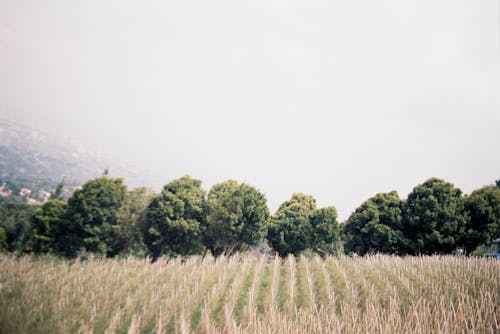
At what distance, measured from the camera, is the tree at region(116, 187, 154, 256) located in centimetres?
2730

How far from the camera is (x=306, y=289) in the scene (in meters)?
11.2

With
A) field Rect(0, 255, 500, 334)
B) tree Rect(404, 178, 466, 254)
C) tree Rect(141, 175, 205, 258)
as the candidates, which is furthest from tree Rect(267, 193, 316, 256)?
field Rect(0, 255, 500, 334)

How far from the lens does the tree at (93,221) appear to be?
26062 millimetres

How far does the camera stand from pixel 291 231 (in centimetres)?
3259

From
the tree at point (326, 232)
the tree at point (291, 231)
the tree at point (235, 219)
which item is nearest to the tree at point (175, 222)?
the tree at point (235, 219)

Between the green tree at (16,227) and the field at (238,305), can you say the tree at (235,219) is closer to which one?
the field at (238,305)

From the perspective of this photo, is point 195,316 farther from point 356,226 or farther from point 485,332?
point 356,226

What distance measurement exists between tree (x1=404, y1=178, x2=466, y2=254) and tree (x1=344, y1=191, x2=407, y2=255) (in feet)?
4.18

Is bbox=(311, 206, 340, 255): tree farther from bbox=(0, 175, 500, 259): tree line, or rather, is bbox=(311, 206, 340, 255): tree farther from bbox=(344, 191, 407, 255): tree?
bbox=(344, 191, 407, 255): tree

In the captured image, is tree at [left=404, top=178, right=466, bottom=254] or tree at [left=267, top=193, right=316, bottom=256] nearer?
tree at [left=404, top=178, right=466, bottom=254]

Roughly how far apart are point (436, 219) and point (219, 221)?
73.7 feet

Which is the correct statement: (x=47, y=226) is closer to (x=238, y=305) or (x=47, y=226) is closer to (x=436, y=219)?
(x=238, y=305)

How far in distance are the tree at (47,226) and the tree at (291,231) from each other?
1015 inches

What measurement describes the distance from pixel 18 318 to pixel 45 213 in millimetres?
32748
